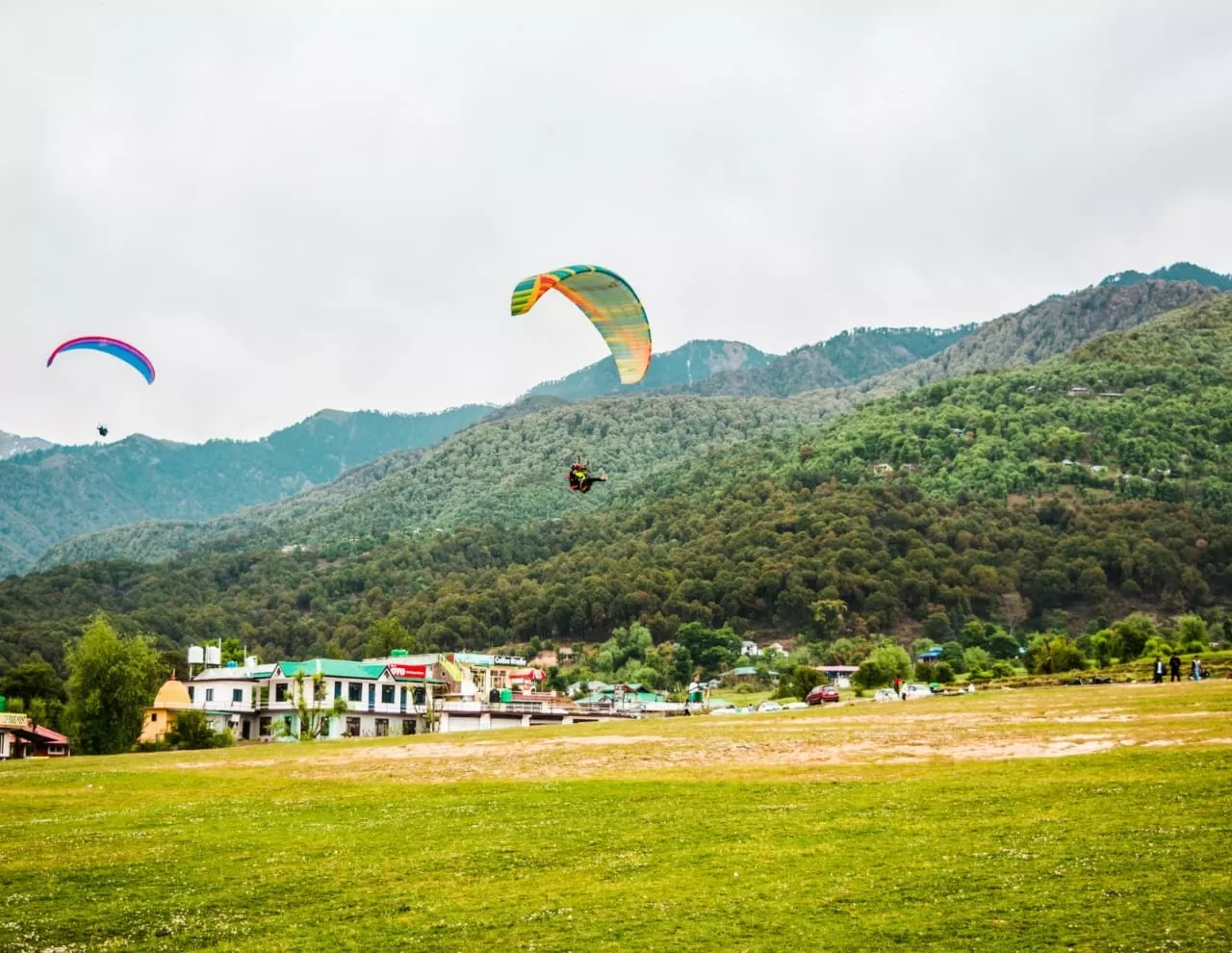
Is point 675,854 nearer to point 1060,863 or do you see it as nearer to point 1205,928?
point 1060,863

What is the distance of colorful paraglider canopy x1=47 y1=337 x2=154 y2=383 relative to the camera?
48425mm

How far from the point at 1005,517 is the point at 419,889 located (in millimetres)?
166193

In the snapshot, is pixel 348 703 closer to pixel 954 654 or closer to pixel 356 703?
pixel 356 703

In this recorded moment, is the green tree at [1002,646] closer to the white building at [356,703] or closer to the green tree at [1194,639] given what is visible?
the green tree at [1194,639]

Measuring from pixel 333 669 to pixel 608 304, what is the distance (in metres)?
→ 42.9

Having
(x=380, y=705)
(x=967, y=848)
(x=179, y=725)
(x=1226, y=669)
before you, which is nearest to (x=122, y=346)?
(x=179, y=725)

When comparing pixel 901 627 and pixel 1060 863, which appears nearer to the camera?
pixel 1060 863

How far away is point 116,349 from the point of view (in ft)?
162

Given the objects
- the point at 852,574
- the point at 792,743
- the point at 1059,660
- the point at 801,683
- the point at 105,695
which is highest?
the point at 852,574

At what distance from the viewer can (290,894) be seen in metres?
22.1

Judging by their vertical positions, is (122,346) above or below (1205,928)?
above

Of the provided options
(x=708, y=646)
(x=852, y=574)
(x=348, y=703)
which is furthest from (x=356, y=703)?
(x=852, y=574)

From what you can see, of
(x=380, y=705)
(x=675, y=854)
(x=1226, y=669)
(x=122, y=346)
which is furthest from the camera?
(x=380, y=705)

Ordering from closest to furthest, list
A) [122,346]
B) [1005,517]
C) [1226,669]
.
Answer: [122,346], [1226,669], [1005,517]
